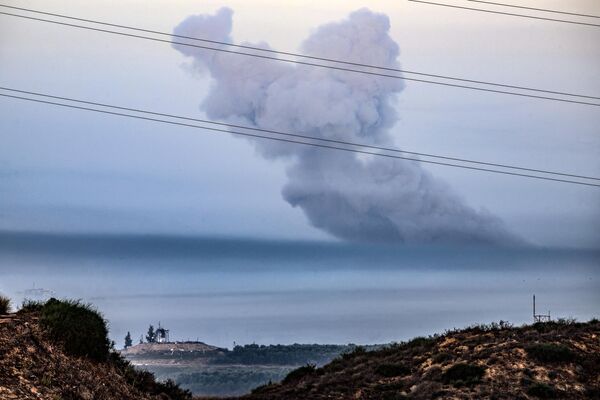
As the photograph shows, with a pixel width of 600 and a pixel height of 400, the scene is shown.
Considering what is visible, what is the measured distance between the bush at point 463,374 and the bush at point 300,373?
1069 centimetres

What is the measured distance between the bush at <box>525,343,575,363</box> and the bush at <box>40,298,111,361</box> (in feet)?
81.1

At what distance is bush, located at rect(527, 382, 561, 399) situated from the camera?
172 ft

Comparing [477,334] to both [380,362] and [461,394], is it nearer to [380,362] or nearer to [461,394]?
[380,362]

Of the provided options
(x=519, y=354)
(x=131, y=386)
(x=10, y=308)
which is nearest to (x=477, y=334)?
(x=519, y=354)

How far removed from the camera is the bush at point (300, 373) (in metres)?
63.1

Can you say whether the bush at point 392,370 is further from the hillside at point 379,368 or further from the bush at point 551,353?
the bush at point 551,353

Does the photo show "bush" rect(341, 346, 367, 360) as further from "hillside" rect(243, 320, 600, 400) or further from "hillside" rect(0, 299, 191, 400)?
"hillside" rect(0, 299, 191, 400)

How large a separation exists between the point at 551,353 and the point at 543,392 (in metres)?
5.16

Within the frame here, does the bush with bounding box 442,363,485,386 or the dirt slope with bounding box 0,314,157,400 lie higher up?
the bush with bounding box 442,363,485,386

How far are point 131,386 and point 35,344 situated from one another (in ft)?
17.3

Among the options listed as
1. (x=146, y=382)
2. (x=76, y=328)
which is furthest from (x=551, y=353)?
(x=76, y=328)

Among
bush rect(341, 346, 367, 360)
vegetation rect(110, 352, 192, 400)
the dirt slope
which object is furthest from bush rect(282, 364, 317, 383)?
the dirt slope

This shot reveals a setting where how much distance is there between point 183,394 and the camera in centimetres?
5122

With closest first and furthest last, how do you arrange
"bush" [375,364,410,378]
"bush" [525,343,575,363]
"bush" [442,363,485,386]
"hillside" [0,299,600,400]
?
"hillside" [0,299,600,400] → "bush" [442,363,485,386] → "bush" [525,343,575,363] → "bush" [375,364,410,378]
